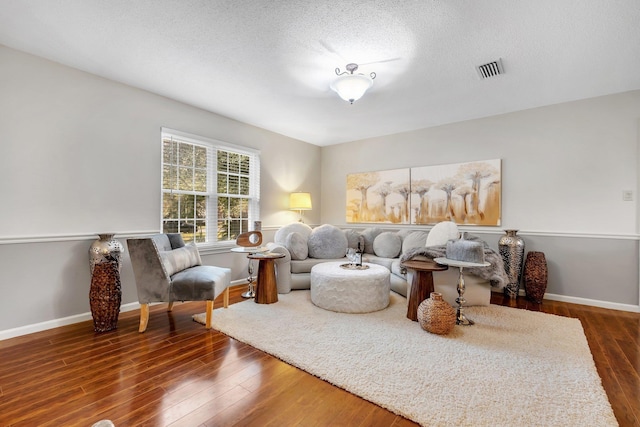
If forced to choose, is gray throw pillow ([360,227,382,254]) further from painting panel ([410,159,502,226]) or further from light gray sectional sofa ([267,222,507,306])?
painting panel ([410,159,502,226])

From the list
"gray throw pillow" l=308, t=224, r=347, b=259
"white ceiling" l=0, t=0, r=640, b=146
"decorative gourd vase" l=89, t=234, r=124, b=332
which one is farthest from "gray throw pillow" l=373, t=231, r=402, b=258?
"decorative gourd vase" l=89, t=234, r=124, b=332

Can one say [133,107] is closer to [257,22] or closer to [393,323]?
[257,22]

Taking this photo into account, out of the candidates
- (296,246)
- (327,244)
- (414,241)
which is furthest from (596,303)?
(296,246)

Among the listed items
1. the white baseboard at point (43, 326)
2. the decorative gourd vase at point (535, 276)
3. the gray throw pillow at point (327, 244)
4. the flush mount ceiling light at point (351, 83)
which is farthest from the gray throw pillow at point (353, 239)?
the white baseboard at point (43, 326)

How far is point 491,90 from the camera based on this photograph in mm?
3297

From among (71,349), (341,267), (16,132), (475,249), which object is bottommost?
(71,349)

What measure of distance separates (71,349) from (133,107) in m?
2.53

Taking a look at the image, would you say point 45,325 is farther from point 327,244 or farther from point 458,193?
point 458,193

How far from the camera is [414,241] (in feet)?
13.5

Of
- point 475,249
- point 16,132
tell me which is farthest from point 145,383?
point 475,249

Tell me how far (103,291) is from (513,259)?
464 cm

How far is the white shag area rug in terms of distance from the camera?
61.4 inches

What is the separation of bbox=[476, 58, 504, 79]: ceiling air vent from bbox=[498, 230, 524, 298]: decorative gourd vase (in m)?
2.01

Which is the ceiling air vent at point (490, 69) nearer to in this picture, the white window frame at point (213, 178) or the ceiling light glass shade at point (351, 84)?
the ceiling light glass shade at point (351, 84)
